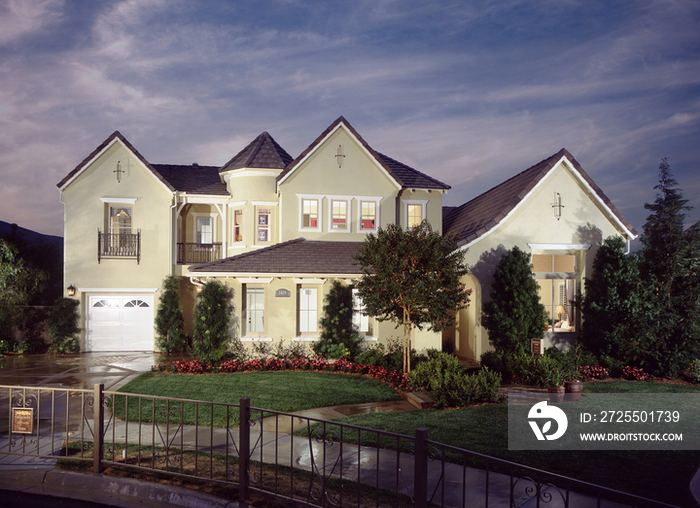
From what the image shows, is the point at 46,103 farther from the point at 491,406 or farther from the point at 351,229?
the point at 491,406

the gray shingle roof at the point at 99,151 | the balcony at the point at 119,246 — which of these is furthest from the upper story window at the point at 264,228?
the balcony at the point at 119,246

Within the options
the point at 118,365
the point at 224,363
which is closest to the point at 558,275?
the point at 224,363

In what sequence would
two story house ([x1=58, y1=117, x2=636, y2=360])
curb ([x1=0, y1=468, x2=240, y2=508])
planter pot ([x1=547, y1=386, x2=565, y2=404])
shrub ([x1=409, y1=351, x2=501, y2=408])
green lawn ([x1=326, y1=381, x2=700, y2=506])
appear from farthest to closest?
two story house ([x1=58, y1=117, x2=636, y2=360]) → planter pot ([x1=547, y1=386, x2=565, y2=404]) → shrub ([x1=409, y1=351, x2=501, y2=408]) → green lawn ([x1=326, y1=381, x2=700, y2=506]) → curb ([x1=0, y1=468, x2=240, y2=508])

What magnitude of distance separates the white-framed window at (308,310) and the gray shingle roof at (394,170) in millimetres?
4699

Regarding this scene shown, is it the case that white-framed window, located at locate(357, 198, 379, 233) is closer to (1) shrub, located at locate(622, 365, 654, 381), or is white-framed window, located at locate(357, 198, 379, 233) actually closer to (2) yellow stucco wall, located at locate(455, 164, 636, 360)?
(2) yellow stucco wall, located at locate(455, 164, 636, 360)

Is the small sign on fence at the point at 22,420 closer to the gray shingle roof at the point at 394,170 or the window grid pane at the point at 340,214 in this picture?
the gray shingle roof at the point at 394,170

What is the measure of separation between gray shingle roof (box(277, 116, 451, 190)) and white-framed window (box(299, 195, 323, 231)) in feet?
4.41

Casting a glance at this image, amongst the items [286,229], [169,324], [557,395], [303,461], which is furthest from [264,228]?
[303,461]

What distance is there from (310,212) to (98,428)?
13669 millimetres

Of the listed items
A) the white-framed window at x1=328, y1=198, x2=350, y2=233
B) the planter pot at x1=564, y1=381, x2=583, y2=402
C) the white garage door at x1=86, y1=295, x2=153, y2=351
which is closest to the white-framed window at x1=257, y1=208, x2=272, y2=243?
the white-framed window at x1=328, y1=198, x2=350, y2=233

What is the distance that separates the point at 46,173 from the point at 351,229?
18907mm

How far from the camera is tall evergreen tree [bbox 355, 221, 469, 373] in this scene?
42.2ft

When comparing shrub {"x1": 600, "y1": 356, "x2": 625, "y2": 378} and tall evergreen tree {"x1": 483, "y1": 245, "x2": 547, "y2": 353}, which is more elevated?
tall evergreen tree {"x1": 483, "y1": 245, "x2": 547, "y2": 353}

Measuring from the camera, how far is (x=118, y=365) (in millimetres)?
17000
